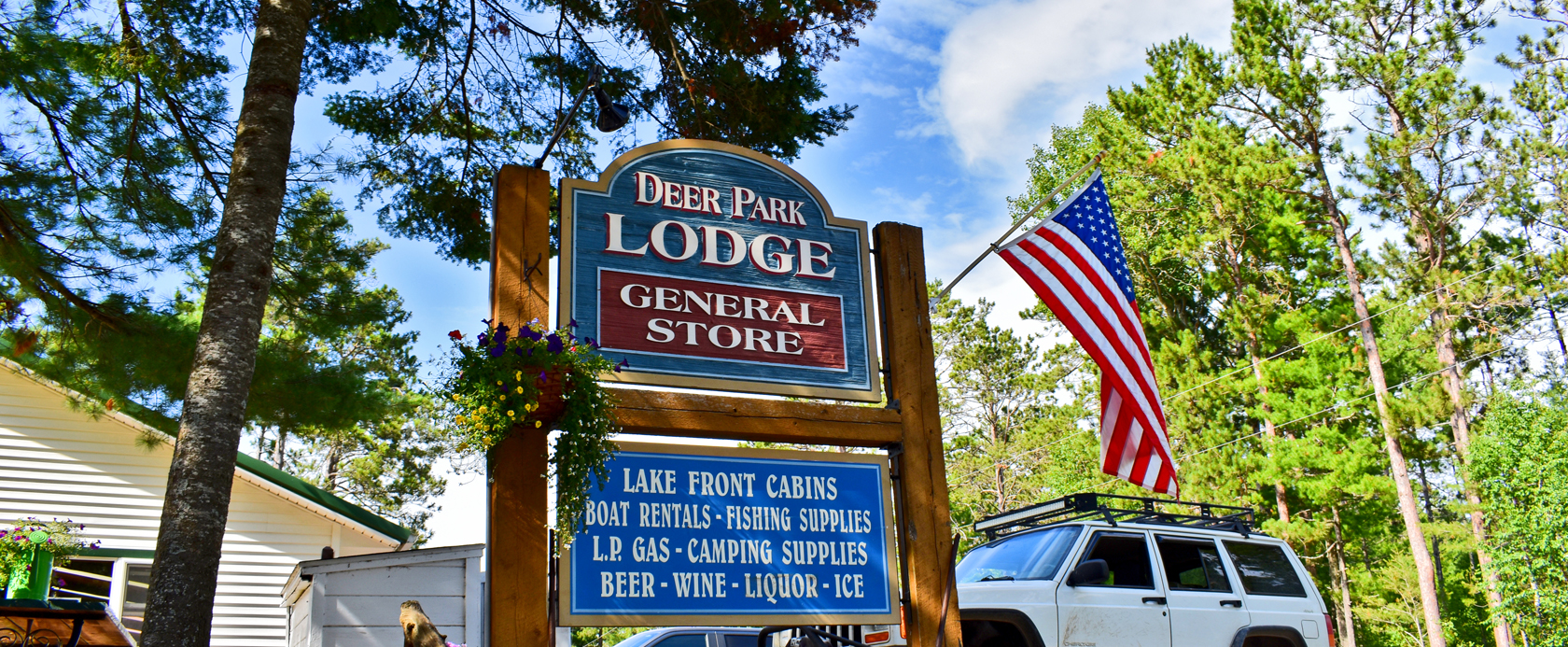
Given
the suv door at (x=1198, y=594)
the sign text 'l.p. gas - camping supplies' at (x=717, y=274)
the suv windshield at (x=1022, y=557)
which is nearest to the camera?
the sign text 'l.p. gas - camping supplies' at (x=717, y=274)

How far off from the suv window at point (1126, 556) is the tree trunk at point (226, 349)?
552 centimetres

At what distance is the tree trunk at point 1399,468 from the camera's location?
903 inches

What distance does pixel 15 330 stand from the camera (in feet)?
29.0

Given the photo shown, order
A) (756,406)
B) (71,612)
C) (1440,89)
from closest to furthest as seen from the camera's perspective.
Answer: (71,612)
(756,406)
(1440,89)

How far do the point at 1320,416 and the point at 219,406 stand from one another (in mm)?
28697

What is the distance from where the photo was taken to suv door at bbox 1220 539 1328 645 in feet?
25.1

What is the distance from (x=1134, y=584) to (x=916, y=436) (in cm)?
272

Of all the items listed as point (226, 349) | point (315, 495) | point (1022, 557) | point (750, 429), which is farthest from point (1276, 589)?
point (315, 495)

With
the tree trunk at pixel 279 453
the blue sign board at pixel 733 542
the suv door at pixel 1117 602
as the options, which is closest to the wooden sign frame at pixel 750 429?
the blue sign board at pixel 733 542

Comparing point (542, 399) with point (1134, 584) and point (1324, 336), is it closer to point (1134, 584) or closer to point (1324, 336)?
point (1134, 584)

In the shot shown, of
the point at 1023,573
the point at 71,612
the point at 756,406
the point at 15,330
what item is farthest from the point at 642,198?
the point at 15,330

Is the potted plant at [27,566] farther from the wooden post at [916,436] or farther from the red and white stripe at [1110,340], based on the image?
the red and white stripe at [1110,340]

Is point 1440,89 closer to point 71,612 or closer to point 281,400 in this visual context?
point 281,400

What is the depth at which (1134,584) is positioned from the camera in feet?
24.4
